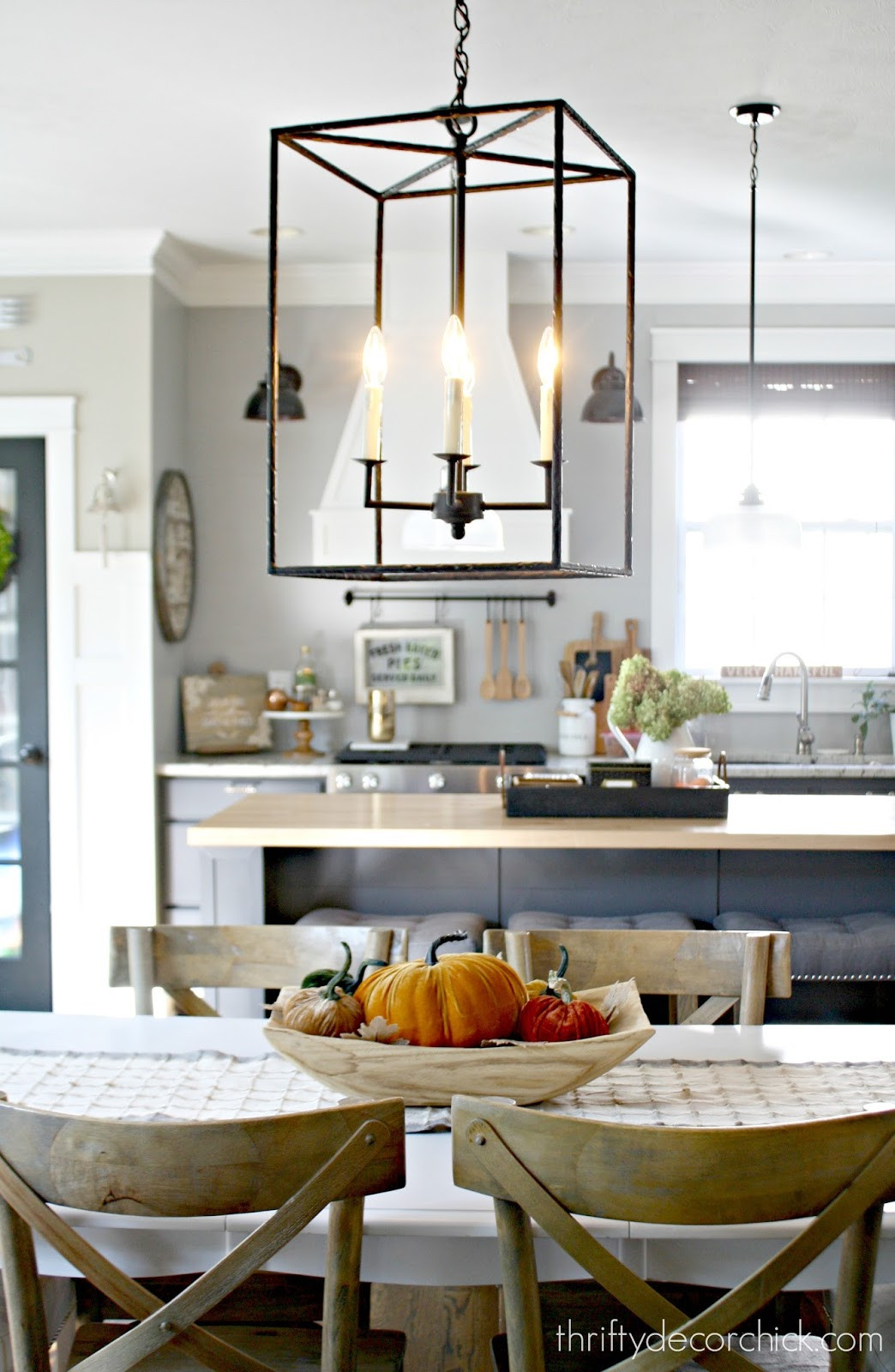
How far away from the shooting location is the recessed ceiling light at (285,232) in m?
4.54

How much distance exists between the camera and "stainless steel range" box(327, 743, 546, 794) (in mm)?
4496

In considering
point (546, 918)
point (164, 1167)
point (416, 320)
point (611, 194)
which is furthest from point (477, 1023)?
point (416, 320)

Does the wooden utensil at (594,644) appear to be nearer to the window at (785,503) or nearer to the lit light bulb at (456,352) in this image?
the window at (785,503)

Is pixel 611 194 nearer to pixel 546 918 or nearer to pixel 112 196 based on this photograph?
pixel 112 196

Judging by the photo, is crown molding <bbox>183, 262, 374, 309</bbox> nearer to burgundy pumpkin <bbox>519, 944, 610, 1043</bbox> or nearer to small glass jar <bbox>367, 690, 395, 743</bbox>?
small glass jar <bbox>367, 690, 395, 743</bbox>

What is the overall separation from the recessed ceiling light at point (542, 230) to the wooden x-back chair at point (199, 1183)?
3832 mm

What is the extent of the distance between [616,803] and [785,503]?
2.58 m

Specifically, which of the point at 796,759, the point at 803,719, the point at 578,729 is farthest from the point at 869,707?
the point at 578,729

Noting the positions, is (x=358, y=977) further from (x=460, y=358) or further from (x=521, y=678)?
(x=521, y=678)

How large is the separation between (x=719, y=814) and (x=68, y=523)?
273cm

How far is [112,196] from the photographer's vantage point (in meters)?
4.17

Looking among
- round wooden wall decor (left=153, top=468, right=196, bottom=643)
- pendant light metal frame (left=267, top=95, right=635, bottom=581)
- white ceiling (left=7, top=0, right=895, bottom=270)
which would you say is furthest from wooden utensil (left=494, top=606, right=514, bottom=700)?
pendant light metal frame (left=267, top=95, right=635, bottom=581)

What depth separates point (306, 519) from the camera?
5242 mm

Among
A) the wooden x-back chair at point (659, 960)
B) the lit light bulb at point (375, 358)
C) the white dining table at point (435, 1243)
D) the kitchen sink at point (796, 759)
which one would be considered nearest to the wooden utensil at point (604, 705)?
the kitchen sink at point (796, 759)
